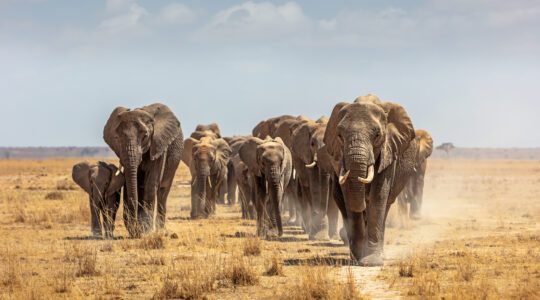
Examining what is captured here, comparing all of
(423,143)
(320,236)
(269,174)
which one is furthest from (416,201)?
(269,174)

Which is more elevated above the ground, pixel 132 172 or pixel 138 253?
pixel 132 172

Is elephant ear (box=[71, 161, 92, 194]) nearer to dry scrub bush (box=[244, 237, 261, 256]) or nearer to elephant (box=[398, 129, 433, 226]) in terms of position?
dry scrub bush (box=[244, 237, 261, 256])

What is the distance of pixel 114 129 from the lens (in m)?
14.5

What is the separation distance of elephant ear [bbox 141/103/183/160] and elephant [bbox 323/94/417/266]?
4834 millimetres

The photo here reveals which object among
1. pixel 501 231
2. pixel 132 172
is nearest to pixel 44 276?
pixel 132 172

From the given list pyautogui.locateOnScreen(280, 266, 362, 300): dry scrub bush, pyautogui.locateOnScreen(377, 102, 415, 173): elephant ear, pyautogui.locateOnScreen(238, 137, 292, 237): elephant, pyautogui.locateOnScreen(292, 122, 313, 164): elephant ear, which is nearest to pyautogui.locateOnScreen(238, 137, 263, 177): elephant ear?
pyautogui.locateOnScreen(238, 137, 292, 237): elephant

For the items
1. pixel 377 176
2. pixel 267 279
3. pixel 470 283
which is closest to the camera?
pixel 470 283

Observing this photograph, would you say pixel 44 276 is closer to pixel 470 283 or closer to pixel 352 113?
pixel 352 113

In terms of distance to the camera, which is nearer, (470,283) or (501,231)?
(470,283)

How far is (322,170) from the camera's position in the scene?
1606cm

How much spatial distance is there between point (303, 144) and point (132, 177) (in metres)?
4.58

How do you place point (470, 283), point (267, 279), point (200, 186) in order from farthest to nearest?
point (200, 186), point (267, 279), point (470, 283)

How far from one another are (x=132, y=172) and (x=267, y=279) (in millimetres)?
5121

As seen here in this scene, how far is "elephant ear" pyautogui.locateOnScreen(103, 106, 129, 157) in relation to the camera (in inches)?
571
